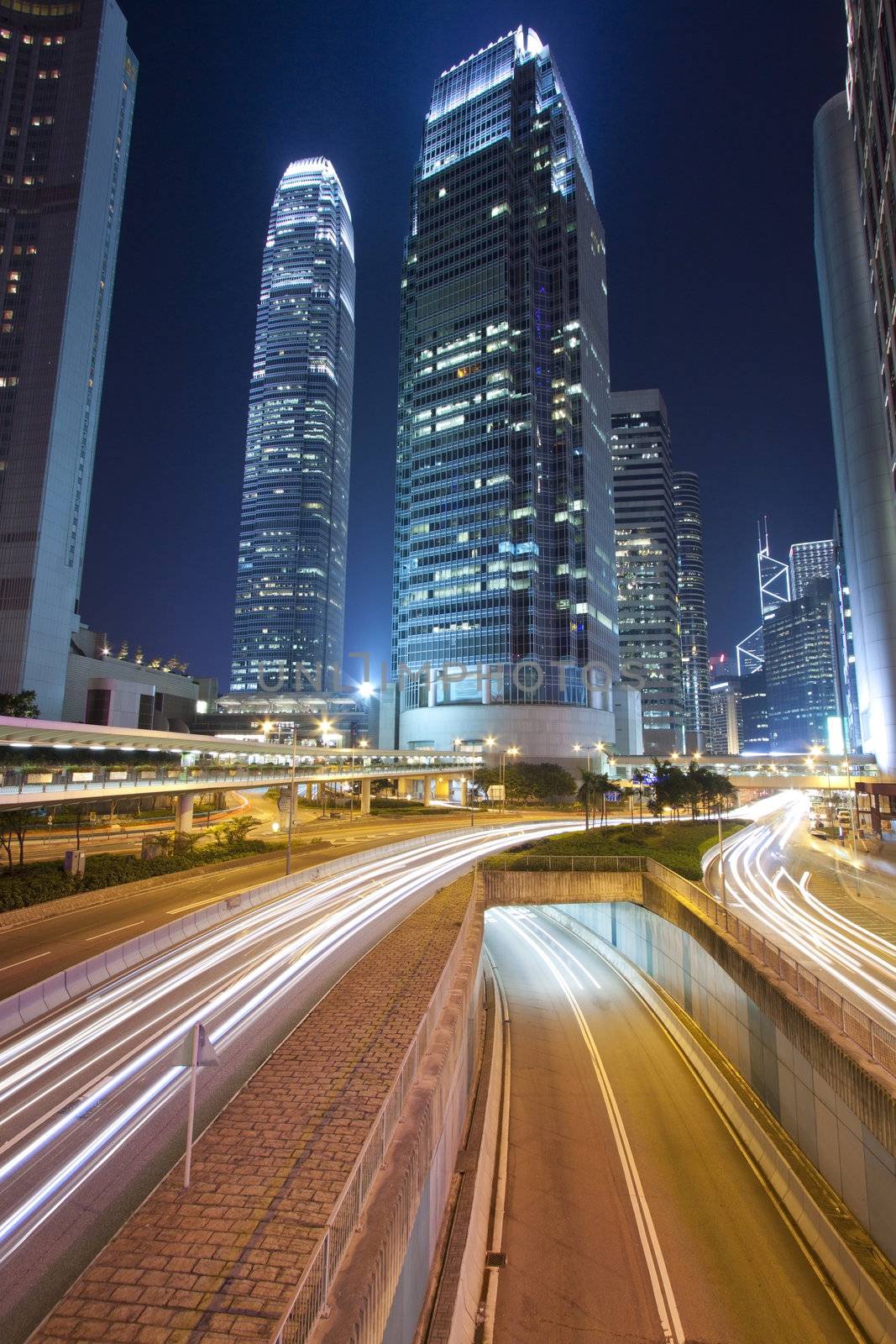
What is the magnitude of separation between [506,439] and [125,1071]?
11756 cm

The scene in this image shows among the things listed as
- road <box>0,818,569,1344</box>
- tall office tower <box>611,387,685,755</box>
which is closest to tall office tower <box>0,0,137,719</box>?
road <box>0,818,569,1344</box>

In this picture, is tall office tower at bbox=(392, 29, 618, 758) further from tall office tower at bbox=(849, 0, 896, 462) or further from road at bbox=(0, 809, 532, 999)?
road at bbox=(0, 809, 532, 999)

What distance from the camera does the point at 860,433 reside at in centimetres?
9238

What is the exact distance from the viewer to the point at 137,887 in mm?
28516

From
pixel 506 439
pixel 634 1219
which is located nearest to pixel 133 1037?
pixel 634 1219

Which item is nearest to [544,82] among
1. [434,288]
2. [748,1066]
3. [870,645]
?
[434,288]

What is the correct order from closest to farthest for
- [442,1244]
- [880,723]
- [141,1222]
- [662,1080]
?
1. [141,1222]
2. [442,1244]
3. [662,1080]
4. [880,723]

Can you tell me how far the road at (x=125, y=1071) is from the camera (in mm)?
8547

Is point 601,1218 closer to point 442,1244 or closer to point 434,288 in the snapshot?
point 442,1244

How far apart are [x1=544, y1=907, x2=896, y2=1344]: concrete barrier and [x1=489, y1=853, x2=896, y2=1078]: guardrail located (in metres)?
3.46

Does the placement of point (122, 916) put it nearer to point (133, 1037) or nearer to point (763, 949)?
point (133, 1037)

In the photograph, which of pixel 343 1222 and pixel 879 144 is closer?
pixel 343 1222

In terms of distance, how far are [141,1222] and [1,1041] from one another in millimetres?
8475

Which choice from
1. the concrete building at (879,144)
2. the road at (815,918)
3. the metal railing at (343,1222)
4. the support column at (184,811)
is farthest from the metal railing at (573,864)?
the concrete building at (879,144)
